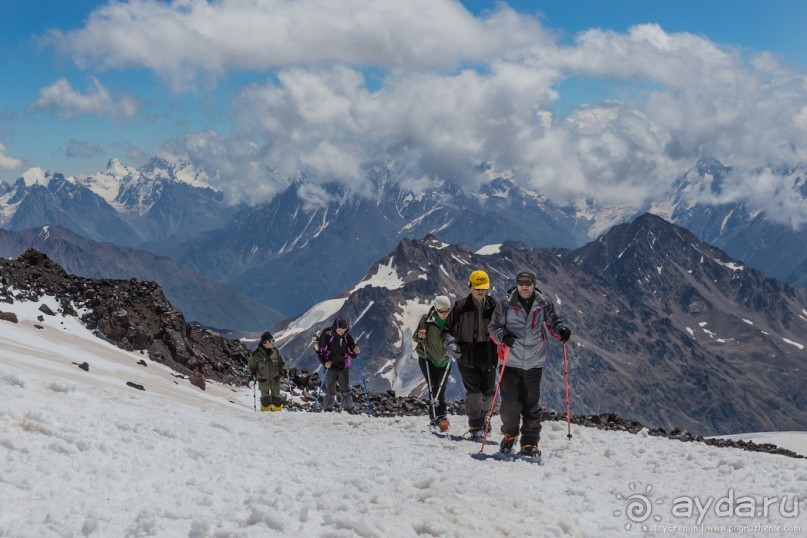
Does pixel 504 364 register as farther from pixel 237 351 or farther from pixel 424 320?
pixel 237 351

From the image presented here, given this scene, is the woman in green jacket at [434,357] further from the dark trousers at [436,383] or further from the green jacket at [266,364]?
the green jacket at [266,364]

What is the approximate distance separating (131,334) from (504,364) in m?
24.8

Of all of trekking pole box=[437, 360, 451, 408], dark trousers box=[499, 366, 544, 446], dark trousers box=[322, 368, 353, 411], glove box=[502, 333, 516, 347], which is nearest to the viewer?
glove box=[502, 333, 516, 347]

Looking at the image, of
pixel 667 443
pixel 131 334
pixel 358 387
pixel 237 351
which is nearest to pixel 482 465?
pixel 667 443

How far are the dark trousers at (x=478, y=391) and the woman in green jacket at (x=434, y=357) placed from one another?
1.53 metres

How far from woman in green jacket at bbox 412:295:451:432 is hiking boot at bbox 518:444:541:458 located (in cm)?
357

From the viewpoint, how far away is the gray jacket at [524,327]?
48.8ft

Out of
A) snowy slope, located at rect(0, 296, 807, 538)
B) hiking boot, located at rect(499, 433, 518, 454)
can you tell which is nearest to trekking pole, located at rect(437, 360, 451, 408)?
snowy slope, located at rect(0, 296, 807, 538)

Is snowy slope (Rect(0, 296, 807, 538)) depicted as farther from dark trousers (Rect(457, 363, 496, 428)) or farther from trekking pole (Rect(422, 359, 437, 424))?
trekking pole (Rect(422, 359, 437, 424))

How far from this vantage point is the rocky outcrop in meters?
34.2

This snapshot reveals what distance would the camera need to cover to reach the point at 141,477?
31.9 ft

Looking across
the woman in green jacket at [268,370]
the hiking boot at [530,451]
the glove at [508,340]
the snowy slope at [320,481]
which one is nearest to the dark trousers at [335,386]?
the woman in green jacket at [268,370]

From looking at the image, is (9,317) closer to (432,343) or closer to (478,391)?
(432,343)

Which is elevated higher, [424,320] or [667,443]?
[424,320]
